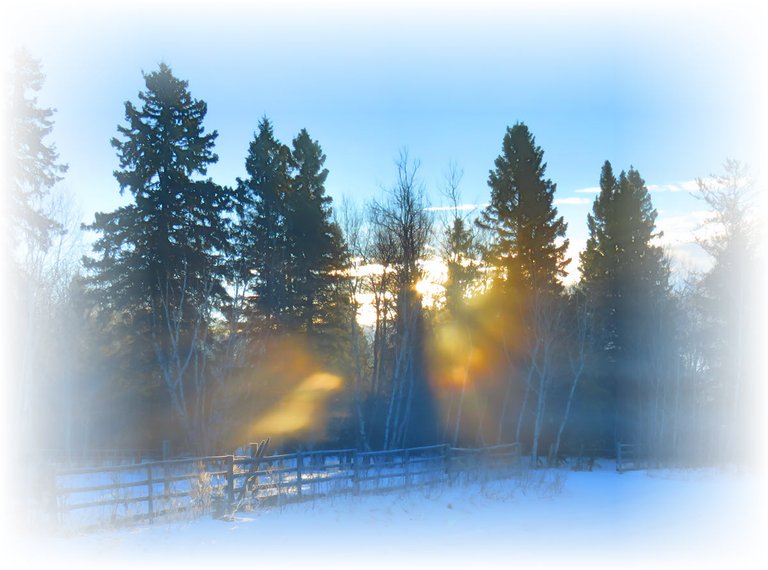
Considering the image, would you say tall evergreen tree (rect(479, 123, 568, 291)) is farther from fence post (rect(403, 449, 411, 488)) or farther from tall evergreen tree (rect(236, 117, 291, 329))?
fence post (rect(403, 449, 411, 488))

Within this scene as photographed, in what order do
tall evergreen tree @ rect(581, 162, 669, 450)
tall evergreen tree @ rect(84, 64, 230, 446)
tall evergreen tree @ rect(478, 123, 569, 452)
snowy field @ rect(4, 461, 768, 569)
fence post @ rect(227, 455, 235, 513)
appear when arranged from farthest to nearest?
tall evergreen tree @ rect(581, 162, 669, 450)
tall evergreen tree @ rect(478, 123, 569, 452)
tall evergreen tree @ rect(84, 64, 230, 446)
fence post @ rect(227, 455, 235, 513)
snowy field @ rect(4, 461, 768, 569)

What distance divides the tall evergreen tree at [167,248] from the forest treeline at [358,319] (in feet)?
0.28

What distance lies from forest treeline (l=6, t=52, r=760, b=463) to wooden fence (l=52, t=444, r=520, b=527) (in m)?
7.59

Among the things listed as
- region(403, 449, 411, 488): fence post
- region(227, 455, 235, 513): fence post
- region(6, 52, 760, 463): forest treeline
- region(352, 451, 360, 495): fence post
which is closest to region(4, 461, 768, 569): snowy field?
region(227, 455, 235, 513): fence post

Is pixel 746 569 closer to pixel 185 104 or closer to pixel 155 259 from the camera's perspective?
pixel 155 259

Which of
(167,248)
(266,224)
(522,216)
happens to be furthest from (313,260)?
(522,216)

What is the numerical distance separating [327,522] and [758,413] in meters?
23.0

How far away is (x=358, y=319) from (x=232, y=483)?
1753cm

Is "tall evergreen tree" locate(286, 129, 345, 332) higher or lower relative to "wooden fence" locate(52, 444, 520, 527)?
higher

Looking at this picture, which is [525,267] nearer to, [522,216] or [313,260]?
[522,216]

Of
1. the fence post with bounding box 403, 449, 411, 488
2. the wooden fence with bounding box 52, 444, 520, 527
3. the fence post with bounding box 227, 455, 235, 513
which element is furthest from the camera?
the fence post with bounding box 403, 449, 411, 488

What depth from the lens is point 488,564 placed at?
11.1 metres

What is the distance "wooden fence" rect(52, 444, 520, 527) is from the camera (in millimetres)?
12555

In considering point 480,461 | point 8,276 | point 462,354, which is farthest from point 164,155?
point 480,461
